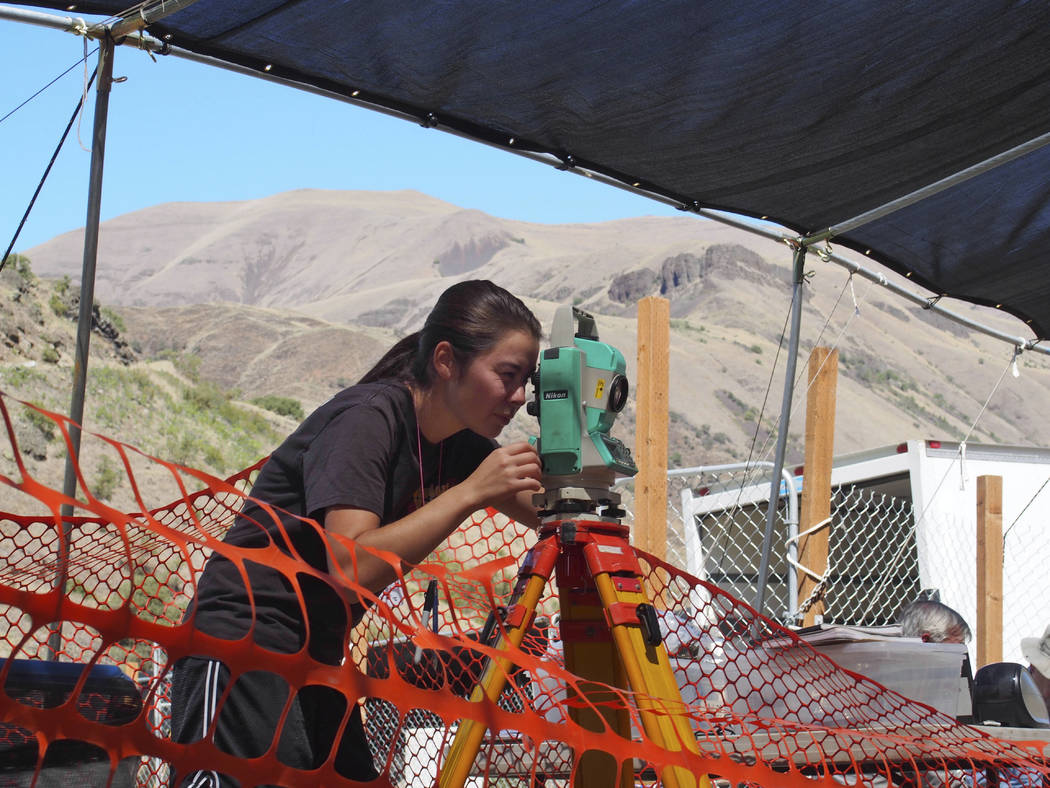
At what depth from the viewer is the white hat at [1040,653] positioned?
318 centimetres

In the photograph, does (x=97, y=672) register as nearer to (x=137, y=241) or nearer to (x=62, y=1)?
(x=62, y=1)

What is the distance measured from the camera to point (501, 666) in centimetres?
178

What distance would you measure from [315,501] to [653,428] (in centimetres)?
286

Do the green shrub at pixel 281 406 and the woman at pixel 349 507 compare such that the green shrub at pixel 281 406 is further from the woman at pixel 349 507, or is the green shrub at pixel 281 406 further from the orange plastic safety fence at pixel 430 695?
the woman at pixel 349 507

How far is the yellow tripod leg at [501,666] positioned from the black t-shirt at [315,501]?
0.25m

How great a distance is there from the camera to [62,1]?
2.62 meters

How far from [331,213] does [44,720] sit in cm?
12695

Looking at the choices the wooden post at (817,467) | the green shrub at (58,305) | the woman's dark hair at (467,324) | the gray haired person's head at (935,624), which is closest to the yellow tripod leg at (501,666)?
the woman's dark hair at (467,324)

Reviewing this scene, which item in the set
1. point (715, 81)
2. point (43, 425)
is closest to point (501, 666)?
point (715, 81)

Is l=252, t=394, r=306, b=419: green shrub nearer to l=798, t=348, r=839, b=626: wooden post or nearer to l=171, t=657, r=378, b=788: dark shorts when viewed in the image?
l=798, t=348, r=839, b=626: wooden post

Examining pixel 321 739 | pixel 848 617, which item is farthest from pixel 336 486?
pixel 848 617

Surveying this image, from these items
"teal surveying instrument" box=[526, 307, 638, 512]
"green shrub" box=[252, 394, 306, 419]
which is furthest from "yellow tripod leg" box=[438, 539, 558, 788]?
"green shrub" box=[252, 394, 306, 419]

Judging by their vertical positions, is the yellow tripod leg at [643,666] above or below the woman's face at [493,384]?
below

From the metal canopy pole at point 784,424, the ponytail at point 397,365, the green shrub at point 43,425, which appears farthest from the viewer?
the green shrub at point 43,425
